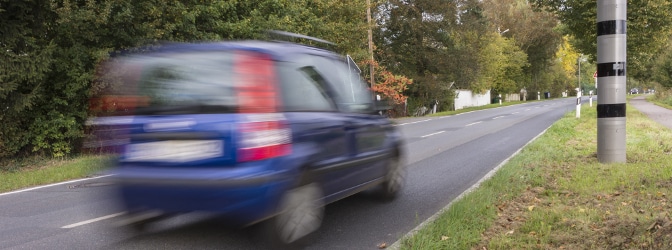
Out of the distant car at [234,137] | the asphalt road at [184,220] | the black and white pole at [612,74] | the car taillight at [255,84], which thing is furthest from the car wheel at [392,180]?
the black and white pole at [612,74]

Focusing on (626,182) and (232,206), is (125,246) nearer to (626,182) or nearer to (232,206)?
(232,206)

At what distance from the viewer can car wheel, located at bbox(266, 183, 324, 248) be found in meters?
4.16

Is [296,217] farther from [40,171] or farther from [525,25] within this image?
[525,25]

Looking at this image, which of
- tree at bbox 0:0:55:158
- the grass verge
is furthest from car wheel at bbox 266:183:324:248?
tree at bbox 0:0:55:158

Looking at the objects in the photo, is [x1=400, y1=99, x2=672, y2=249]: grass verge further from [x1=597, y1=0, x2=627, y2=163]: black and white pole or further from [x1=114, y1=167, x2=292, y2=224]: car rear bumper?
[x1=114, y1=167, x2=292, y2=224]: car rear bumper

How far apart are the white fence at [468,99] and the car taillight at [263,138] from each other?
137 feet

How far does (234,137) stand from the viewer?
389 centimetres

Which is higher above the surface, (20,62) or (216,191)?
(20,62)

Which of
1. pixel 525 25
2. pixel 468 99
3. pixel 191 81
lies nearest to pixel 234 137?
pixel 191 81

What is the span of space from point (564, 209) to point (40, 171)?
953cm

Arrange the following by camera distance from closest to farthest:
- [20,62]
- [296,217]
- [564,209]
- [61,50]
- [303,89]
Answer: [296,217] < [303,89] < [564,209] < [20,62] < [61,50]

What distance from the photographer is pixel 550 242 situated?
13.7 ft

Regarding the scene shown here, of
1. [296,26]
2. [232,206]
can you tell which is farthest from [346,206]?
[296,26]

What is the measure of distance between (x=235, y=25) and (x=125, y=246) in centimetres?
1365
